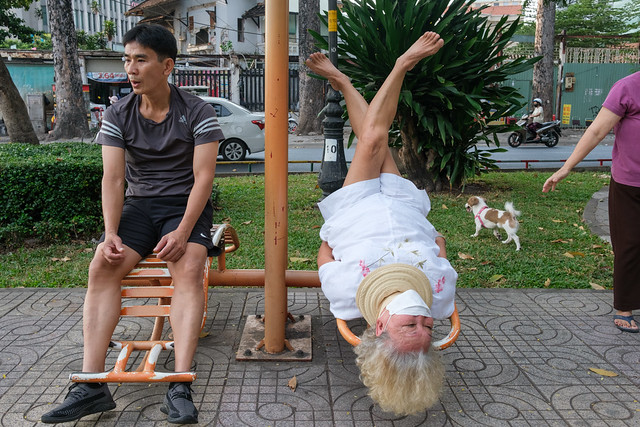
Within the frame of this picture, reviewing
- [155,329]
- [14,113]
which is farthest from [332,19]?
[14,113]

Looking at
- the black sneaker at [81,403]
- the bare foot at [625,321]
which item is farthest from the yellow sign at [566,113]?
the black sneaker at [81,403]

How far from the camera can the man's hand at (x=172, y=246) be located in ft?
9.64

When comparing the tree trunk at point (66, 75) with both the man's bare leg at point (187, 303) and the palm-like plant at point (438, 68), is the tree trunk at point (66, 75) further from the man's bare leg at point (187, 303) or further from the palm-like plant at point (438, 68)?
the man's bare leg at point (187, 303)

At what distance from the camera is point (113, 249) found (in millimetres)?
2963

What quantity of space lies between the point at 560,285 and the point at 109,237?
3642mm

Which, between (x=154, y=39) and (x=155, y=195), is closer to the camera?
(x=154, y=39)

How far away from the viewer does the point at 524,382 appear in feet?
10.3

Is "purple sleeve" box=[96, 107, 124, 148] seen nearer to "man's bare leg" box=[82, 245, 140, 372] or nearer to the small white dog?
"man's bare leg" box=[82, 245, 140, 372]

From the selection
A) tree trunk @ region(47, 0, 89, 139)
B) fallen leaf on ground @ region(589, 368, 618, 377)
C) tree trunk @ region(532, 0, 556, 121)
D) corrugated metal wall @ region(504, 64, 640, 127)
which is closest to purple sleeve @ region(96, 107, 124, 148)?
fallen leaf on ground @ region(589, 368, 618, 377)

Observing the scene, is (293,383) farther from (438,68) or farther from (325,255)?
(438,68)

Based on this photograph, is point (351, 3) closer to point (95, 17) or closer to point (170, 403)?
point (170, 403)

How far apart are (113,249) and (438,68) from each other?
549 cm

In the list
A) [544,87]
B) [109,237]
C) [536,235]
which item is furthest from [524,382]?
[544,87]

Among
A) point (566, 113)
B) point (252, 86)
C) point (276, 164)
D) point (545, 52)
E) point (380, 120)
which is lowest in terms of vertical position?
point (566, 113)
